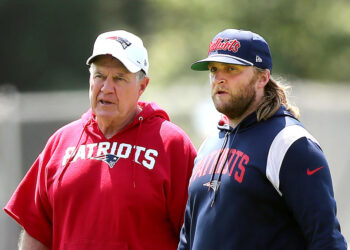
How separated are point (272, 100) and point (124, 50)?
1.09 m

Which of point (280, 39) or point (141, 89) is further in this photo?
point (280, 39)

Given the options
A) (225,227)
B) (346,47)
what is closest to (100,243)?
(225,227)

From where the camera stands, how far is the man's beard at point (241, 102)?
461 cm

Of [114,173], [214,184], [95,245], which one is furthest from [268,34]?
[214,184]

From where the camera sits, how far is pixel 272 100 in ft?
15.2

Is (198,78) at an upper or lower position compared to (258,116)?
lower

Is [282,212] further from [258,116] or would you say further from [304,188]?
[258,116]

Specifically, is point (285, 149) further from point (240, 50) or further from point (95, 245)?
point (95, 245)

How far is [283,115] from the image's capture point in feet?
14.9

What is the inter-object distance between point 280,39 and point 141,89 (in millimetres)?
11099

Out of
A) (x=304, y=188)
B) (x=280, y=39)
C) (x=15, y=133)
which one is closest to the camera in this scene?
(x=304, y=188)

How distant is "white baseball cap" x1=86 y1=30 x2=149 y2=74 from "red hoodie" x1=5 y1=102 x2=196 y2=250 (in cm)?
33

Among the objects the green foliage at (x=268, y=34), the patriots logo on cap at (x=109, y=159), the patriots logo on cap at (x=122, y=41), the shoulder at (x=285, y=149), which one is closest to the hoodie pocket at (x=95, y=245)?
the patriots logo on cap at (x=109, y=159)

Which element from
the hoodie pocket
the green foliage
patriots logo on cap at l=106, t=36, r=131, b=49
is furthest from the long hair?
the green foliage
